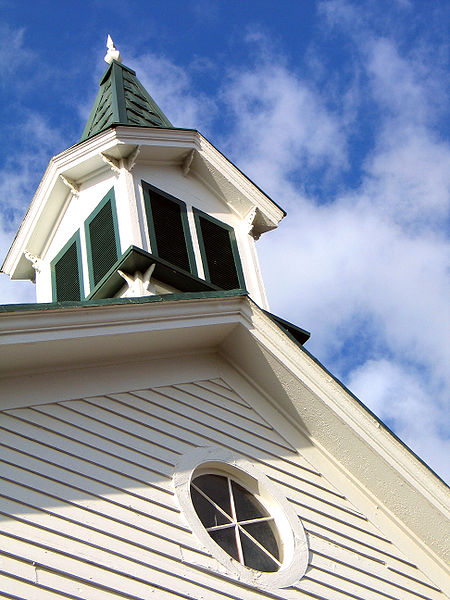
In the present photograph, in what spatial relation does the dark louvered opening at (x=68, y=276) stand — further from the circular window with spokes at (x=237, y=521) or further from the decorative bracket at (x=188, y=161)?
the circular window with spokes at (x=237, y=521)

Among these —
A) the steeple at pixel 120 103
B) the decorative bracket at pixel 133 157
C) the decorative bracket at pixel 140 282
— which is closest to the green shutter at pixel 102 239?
the decorative bracket at pixel 133 157

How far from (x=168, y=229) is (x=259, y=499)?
477 cm

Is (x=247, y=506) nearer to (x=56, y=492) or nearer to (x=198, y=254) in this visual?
(x=56, y=492)

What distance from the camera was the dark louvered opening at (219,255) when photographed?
11516 millimetres

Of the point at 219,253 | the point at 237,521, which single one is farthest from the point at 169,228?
the point at 237,521

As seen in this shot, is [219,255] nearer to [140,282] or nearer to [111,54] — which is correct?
[140,282]

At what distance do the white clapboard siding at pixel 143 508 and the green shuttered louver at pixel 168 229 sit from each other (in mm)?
3223

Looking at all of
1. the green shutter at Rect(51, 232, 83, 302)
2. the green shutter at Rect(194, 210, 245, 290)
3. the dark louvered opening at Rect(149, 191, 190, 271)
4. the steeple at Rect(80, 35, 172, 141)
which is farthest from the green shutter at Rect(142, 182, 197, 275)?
the steeple at Rect(80, 35, 172, 141)

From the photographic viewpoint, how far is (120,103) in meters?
13.9

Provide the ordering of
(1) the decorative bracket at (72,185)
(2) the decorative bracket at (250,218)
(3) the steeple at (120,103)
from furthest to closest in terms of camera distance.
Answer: (3) the steeple at (120,103)
(2) the decorative bracket at (250,218)
(1) the decorative bracket at (72,185)

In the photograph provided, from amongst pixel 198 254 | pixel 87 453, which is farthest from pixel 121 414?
pixel 198 254

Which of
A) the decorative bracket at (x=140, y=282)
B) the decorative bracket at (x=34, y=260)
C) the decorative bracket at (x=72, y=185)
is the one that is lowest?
the decorative bracket at (x=140, y=282)

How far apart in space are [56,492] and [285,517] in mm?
1976

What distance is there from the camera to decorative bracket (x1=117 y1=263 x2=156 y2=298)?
9797 mm
